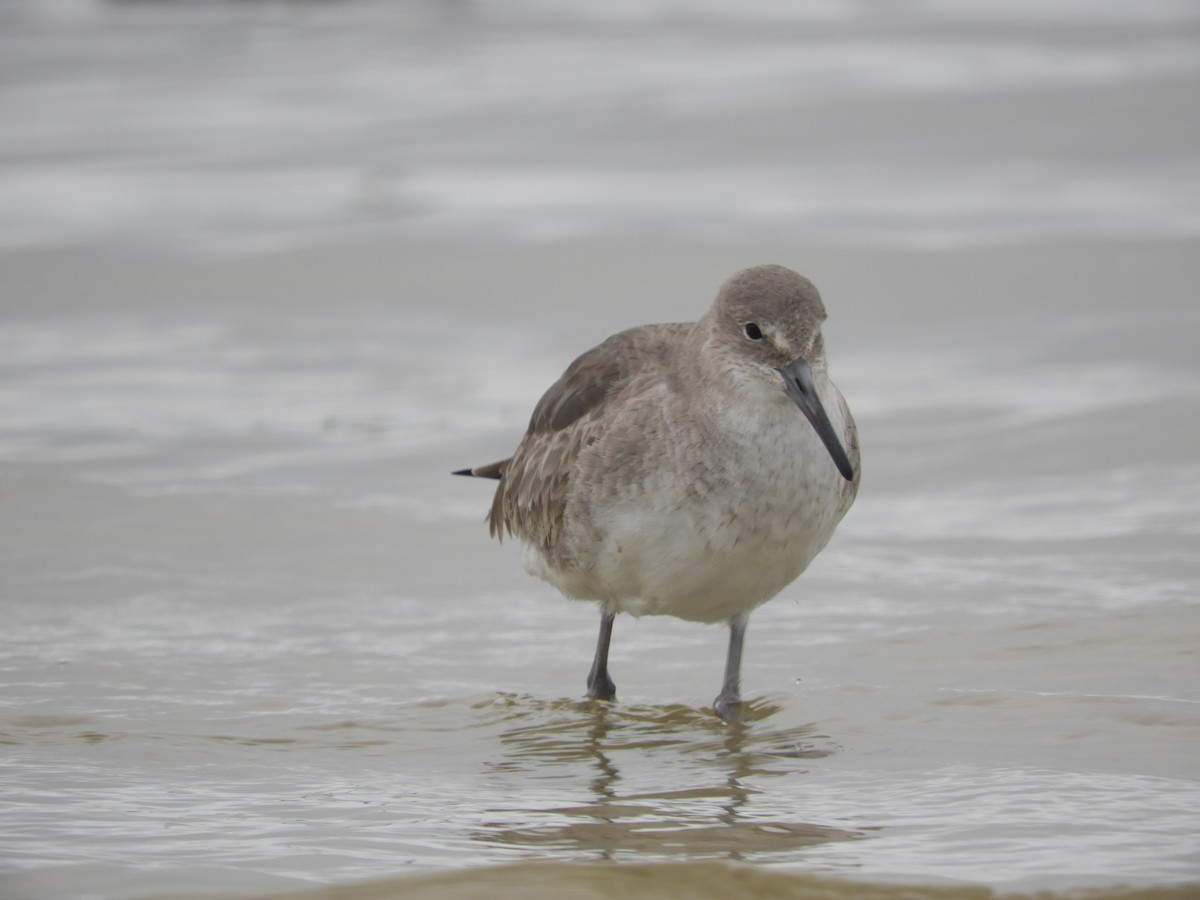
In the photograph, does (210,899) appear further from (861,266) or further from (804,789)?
(861,266)

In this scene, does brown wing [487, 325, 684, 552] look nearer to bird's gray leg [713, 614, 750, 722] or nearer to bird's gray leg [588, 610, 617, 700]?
bird's gray leg [588, 610, 617, 700]

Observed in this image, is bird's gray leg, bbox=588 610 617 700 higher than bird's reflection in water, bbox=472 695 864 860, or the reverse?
bird's gray leg, bbox=588 610 617 700

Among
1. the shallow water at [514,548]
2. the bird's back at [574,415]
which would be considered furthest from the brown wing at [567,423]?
the shallow water at [514,548]

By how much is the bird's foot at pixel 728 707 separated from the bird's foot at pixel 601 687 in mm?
412

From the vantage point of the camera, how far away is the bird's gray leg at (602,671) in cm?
654

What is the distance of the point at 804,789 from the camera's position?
539 centimetres

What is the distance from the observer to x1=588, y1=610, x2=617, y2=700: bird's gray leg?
6539 mm

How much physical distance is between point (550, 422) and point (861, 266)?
694 cm

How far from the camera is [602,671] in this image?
662cm

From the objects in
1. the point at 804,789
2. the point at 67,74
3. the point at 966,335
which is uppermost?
the point at 67,74

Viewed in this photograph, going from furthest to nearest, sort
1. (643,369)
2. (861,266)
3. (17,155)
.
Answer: (17,155), (861,266), (643,369)

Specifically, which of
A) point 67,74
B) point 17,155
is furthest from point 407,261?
point 67,74

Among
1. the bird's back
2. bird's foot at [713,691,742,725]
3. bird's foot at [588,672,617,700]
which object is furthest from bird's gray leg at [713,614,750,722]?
the bird's back

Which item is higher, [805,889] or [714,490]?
[714,490]
